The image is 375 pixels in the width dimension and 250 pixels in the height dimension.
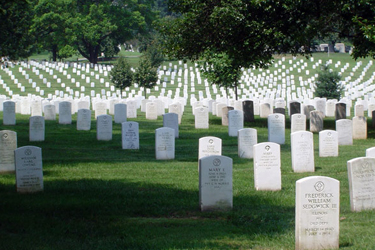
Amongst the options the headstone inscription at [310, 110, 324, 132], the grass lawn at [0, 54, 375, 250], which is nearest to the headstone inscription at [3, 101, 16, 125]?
the grass lawn at [0, 54, 375, 250]

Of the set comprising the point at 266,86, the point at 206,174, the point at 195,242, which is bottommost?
the point at 195,242

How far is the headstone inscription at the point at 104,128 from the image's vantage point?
67.9ft

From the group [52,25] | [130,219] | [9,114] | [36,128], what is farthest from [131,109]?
[52,25]

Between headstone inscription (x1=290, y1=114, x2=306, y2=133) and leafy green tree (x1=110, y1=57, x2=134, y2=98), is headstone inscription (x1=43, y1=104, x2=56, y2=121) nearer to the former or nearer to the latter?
headstone inscription (x1=290, y1=114, x2=306, y2=133)

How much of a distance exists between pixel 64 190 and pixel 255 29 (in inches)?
511

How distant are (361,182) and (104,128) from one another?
12.7 metres

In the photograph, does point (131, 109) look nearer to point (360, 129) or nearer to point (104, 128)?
point (104, 128)

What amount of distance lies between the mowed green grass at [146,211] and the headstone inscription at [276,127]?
4.22 metres

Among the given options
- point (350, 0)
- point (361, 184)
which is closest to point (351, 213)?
point (361, 184)

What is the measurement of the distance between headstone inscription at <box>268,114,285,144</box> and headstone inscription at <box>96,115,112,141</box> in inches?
229

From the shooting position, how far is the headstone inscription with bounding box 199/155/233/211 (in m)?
9.73

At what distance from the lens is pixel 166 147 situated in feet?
54.4

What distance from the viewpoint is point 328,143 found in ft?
54.7

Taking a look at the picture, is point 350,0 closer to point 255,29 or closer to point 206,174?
point 255,29
